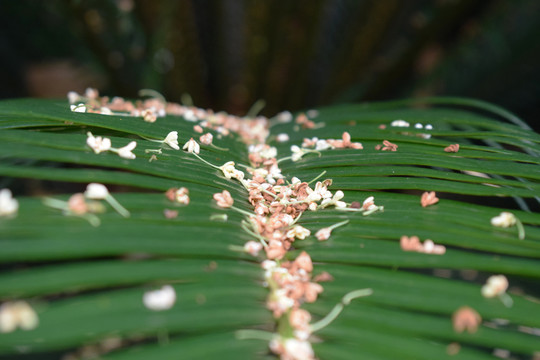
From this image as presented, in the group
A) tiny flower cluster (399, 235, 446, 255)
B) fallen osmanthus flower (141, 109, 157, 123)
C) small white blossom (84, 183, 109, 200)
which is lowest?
tiny flower cluster (399, 235, 446, 255)

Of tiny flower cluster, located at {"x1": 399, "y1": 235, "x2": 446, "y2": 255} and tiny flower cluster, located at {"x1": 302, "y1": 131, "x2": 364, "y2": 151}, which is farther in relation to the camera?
tiny flower cluster, located at {"x1": 302, "y1": 131, "x2": 364, "y2": 151}

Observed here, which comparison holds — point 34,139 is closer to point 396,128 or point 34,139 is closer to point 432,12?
point 396,128

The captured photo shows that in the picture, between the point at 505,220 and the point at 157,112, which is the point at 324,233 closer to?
the point at 505,220

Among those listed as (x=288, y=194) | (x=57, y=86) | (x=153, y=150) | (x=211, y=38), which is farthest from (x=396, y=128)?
(x=57, y=86)

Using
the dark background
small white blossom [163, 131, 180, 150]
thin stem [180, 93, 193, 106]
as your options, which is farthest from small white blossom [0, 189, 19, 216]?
thin stem [180, 93, 193, 106]

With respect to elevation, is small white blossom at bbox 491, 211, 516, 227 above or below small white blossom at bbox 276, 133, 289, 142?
below

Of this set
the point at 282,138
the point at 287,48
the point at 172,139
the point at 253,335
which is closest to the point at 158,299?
the point at 253,335

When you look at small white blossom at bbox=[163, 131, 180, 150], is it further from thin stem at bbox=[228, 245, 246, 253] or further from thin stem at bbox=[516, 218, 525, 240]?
thin stem at bbox=[516, 218, 525, 240]
